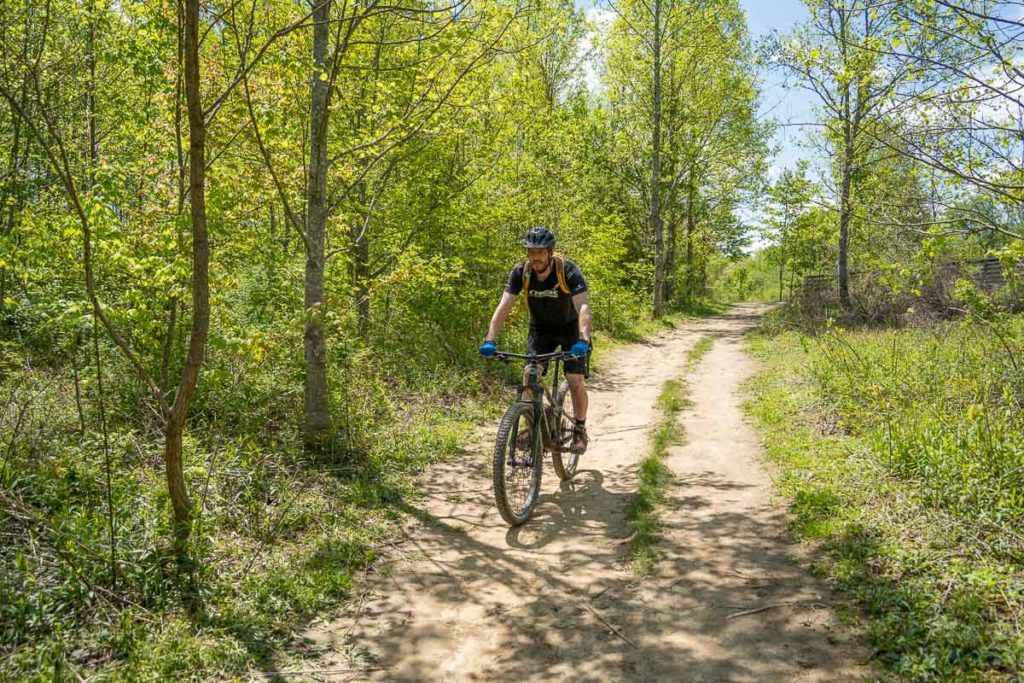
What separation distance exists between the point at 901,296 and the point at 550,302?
1291 centimetres

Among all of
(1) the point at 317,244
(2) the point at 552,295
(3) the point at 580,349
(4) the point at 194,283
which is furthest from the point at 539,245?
(4) the point at 194,283

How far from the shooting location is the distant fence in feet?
43.8

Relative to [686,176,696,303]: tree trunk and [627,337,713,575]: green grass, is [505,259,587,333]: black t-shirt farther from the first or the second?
[686,176,696,303]: tree trunk

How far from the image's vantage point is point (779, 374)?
36.4 feet

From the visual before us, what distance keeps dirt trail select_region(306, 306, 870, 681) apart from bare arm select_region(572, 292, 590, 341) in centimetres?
159

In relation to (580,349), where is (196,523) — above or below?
below

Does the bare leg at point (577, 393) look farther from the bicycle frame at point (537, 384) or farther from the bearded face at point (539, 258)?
the bearded face at point (539, 258)

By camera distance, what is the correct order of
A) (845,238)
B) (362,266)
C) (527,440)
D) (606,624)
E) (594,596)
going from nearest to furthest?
(606,624) → (594,596) → (527,440) → (362,266) → (845,238)

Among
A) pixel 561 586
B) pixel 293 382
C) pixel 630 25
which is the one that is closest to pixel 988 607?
pixel 561 586

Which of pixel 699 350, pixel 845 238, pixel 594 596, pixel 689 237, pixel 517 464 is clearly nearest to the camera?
pixel 594 596

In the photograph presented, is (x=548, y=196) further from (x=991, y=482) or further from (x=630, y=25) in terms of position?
(x=630, y=25)

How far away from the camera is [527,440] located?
554 centimetres

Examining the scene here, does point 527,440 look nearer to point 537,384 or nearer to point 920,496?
point 537,384

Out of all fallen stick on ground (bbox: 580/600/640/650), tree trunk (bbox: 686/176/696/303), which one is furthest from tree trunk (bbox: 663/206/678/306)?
fallen stick on ground (bbox: 580/600/640/650)
